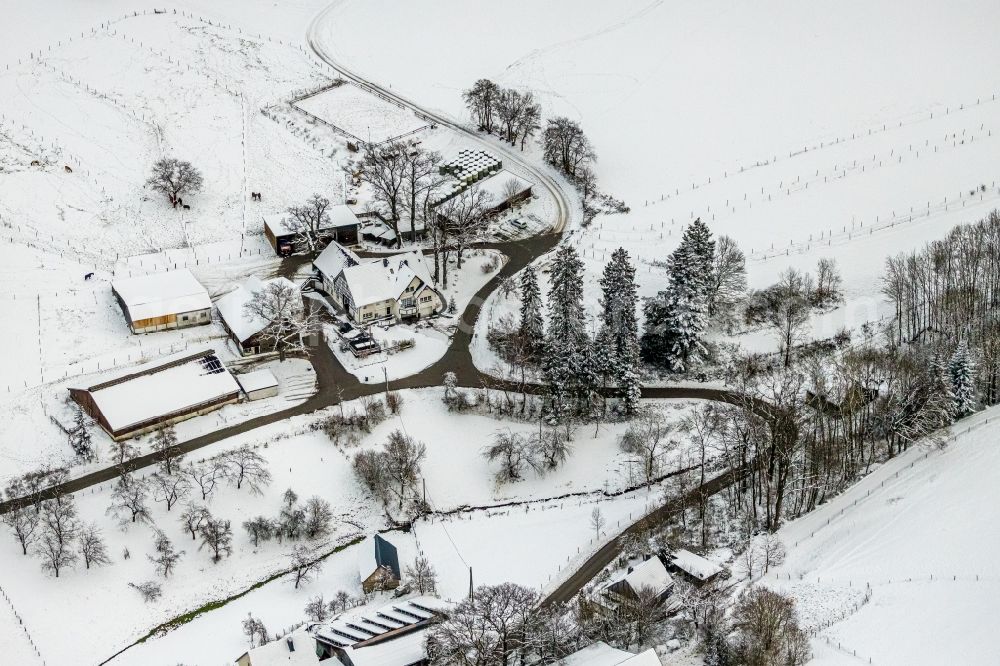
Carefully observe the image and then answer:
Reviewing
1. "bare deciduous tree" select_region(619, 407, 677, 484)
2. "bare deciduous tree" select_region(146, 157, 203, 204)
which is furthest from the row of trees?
"bare deciduous tree" select_region(619, 407, 677, 484)

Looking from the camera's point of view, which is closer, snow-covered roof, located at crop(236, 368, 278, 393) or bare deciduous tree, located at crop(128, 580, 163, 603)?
bare deciduous tree, located at crop(128, 580, 163, 603)

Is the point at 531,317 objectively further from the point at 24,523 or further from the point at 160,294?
the point at 24,523

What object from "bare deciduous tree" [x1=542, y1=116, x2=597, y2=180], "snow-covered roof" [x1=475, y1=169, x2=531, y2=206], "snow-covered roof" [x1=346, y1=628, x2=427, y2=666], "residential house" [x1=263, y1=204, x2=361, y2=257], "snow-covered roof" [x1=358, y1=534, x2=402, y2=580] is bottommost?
"snow-covered roof" [x1=346, y1=628, x2=427, y2=666]

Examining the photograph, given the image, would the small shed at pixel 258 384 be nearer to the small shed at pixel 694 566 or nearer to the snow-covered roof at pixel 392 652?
the snow-covered roof at pixel 392 652

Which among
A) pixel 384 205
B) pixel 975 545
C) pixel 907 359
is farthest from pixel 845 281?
pixel 384 205

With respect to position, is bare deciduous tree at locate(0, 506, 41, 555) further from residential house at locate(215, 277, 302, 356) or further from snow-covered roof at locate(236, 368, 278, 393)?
residential house at locate(215, 277, 302, 356)

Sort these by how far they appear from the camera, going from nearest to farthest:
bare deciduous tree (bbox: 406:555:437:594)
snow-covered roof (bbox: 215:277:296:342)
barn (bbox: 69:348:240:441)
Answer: bare deciduous tree (bbox: 406:555:437:594), barn (bbox: 69:348:240:441), snow-covered roof (bbox: 215:277:296:342)

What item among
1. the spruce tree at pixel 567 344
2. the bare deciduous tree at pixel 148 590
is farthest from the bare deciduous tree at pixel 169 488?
the spruce tree at pixel 567 344

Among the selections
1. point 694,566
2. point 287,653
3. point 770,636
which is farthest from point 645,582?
point 287,653
